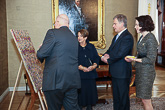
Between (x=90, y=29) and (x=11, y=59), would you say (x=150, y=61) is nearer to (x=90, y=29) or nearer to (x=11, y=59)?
(x=90, y=29)

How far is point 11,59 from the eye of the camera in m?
5.38

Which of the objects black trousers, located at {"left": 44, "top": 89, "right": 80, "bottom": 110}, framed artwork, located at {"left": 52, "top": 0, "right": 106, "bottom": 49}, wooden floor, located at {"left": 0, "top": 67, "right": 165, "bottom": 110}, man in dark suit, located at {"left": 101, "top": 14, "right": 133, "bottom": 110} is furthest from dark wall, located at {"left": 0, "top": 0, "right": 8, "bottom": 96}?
man in dark suit, located at {"left": 101, "top": 14, "right": 133, "bottom": 110}

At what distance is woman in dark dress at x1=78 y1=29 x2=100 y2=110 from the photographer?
3.29 m

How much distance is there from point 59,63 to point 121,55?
1.06 metres

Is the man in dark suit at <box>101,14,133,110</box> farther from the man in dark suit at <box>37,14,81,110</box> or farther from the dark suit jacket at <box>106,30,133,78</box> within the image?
the man in dark suit at <box>37,14,81,110</box>

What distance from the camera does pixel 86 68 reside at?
3256 millimetres

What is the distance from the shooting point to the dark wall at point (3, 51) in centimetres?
462

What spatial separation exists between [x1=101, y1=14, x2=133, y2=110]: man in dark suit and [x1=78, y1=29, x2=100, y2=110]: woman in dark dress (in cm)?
46

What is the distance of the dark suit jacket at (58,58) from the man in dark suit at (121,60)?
884 mm

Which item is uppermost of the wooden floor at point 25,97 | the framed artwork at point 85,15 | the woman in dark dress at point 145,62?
the framed artwork at point 85,15

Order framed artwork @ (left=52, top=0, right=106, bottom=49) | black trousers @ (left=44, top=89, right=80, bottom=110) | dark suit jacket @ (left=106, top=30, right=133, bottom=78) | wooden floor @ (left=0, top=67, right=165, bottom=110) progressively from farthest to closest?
framed artwork @ (left=52, top=0, right=106, bottom=49) < wooden floor @ (left=0, top=67, right=165, bottom=110) < dark suit jacket @ (left=106, top=30, right=133, bottom=78) < black trousers @ (left=44, top=89, right=80, bottom=110)

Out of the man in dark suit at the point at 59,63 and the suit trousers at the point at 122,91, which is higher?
the man in dark suit at the point at 59,63

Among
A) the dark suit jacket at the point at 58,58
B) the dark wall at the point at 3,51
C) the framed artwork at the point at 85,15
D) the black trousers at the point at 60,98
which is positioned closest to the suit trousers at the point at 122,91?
the black trousers at the point at 60,98

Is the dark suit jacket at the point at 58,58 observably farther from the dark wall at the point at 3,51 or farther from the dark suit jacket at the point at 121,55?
the dark wall at the point at 3,51
